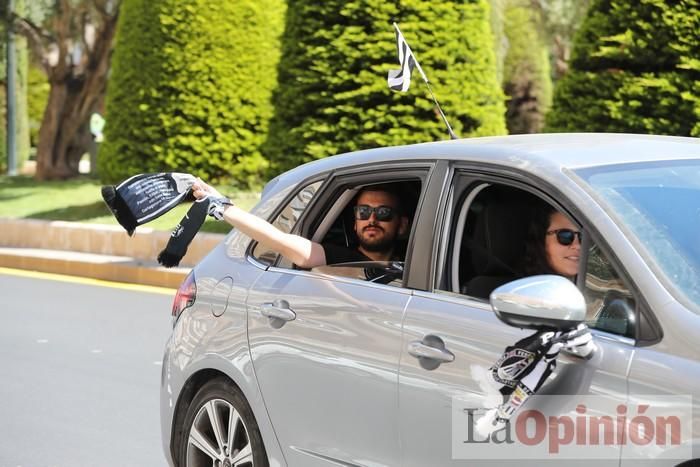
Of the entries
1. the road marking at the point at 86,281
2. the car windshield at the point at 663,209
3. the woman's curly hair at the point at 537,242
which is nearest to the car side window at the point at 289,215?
the woman's curly hair at the point at 537,242

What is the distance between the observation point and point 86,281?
16453mm

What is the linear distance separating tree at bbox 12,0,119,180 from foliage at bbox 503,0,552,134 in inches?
436

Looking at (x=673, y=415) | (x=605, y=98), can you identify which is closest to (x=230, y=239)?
(x=673, y=415)

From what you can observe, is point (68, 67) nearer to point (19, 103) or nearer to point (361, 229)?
point (19, 103)

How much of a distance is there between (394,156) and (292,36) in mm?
12695

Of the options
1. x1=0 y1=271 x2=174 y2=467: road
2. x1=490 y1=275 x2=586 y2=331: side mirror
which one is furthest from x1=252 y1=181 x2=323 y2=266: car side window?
x1=0 y1=271 x2=174 y2=467: road

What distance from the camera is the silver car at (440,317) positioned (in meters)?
3.48

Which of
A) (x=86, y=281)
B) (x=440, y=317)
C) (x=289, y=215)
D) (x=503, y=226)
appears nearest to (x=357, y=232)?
(x=289, y=215)

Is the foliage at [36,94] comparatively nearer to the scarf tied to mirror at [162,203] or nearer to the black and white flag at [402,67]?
the black and white flag at [402,67]

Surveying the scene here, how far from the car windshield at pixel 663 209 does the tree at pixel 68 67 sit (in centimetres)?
2573

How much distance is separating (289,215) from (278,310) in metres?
0.58

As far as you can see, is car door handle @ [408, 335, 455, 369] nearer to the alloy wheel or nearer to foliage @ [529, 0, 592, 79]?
the alloy wheel

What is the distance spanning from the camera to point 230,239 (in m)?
5.58

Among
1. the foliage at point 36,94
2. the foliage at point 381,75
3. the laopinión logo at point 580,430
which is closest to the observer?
the laopinión logo at point 580,430
